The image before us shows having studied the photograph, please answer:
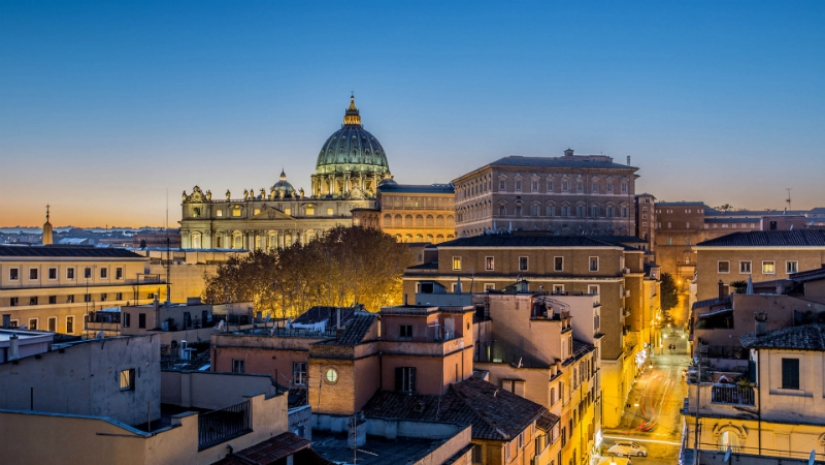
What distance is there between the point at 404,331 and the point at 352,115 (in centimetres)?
17463

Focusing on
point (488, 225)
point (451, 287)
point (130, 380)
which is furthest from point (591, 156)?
point (130, 380)

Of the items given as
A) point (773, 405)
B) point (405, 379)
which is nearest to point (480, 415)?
point (405, 379)

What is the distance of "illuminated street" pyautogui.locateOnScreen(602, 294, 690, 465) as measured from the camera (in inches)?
1551

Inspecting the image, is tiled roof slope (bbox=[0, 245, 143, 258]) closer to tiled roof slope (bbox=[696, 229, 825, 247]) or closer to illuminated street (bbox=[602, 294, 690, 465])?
illuminated street (bbox=[602, 294, 690, 465])

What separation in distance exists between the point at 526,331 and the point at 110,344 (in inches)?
719

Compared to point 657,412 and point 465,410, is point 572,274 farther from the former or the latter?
point 465,410

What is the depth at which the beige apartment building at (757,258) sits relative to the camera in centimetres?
4800

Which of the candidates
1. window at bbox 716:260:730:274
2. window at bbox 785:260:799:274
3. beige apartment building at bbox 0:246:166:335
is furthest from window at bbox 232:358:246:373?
window at bbox 785:260:799:274

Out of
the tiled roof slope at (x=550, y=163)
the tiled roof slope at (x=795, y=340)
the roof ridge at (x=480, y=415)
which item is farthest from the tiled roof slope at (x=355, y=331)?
the tiled roof slope at (x=550, y=163)

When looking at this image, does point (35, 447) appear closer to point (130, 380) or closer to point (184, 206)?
point (130, 380)

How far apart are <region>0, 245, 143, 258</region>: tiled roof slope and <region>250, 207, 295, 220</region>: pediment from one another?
88737 mm

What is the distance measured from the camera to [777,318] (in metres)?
27.3

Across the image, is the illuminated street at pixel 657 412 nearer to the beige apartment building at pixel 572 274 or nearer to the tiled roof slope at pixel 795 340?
the beige apartment building at pixel 572 274

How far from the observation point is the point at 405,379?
26234 millimetres
